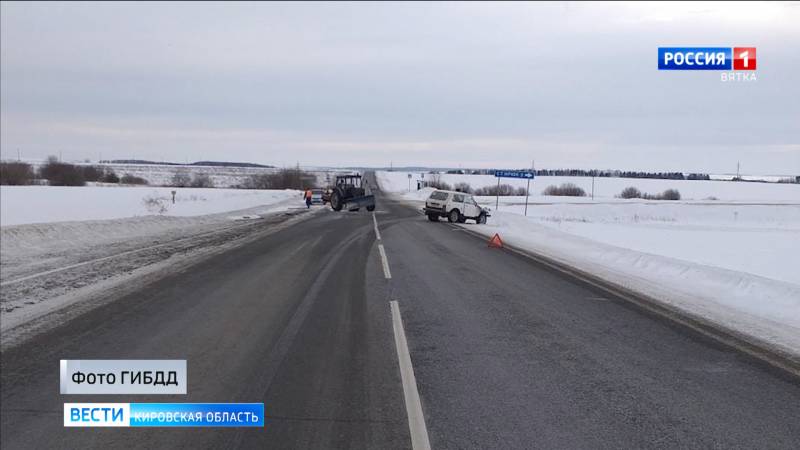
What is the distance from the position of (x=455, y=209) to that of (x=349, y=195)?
29.7 feet

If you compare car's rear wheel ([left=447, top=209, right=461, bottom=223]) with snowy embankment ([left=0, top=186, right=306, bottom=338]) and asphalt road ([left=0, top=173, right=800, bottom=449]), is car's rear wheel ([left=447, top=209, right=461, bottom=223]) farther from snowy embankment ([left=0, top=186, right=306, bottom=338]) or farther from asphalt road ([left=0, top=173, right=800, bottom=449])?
asphalt road ([left=0, top=173, right=800, bottom=449])

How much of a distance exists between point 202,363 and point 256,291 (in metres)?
4.13

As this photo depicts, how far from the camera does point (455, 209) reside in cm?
3055

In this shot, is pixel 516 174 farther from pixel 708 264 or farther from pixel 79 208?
pixel 79 208

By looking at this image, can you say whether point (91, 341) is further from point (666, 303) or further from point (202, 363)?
point (666, 303)

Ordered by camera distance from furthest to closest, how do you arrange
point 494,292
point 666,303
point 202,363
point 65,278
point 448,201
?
point 448,201
point 65,278
point 494,292
point 666,303
point 202,363

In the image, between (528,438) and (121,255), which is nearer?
(528,438)

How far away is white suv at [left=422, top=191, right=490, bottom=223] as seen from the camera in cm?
3056

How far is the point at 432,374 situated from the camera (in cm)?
561

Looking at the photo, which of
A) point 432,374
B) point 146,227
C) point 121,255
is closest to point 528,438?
point 432,374

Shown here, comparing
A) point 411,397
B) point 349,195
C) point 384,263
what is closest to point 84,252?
point 384,263

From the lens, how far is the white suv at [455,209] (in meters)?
30.6
